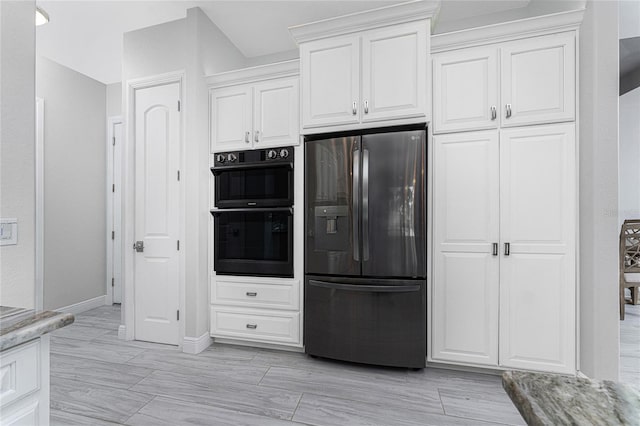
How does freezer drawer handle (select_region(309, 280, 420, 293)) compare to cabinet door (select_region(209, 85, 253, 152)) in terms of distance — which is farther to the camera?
cabinet door (select_region(209, 85, 253, 152))

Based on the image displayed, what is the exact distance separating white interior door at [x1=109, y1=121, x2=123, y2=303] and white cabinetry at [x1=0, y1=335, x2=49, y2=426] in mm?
3751

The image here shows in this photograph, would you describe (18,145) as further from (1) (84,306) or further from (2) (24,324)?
(1) (84,306)

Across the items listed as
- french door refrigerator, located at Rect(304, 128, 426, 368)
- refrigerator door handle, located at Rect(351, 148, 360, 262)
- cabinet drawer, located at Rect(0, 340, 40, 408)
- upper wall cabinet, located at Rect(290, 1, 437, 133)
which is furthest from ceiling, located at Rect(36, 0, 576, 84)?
cabinet drawer, located at Rect(0, 340, 40, 408)

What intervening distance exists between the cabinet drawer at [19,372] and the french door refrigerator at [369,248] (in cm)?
169

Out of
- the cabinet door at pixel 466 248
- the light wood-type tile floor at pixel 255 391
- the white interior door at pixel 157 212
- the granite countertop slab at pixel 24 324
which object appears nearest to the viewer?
the granite countertop slab at pixel 24 324

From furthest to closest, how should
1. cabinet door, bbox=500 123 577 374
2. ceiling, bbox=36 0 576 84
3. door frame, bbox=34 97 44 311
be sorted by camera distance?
door frame, bbox=34 97 44 311 < ceiling, bbox=36 0 576 84 < cabinet door, bbox=500 123 577 374

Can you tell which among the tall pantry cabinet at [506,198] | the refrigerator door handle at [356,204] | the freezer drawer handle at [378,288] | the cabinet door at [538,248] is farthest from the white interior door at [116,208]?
the cabinet door at [538,248]

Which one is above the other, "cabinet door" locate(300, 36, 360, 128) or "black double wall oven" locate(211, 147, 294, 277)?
"cabinet door" locate(300, 36, 360, 128)

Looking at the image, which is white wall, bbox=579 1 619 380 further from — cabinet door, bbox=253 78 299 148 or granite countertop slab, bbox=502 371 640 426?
cabinet door, bbox=253 78 299 148

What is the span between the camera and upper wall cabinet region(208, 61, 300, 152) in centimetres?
247

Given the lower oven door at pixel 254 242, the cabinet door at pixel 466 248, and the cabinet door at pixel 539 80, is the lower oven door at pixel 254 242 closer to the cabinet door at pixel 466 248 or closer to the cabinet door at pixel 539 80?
the cabinet door at pixel 466 248

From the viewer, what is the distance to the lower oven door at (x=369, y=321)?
6.69 feet

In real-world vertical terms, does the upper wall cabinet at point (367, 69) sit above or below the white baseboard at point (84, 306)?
above

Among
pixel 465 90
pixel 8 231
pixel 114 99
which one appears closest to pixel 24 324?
pixel 8 231
